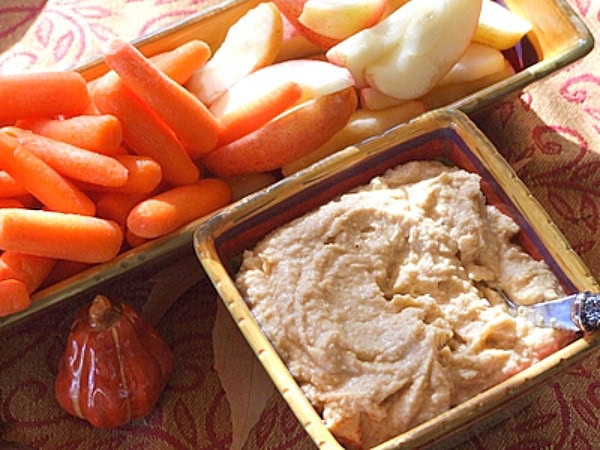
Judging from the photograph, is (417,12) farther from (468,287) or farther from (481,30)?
(468,287)

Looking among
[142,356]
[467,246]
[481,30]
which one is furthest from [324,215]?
[481,30]

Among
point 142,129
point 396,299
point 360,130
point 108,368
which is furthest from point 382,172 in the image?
point 108,368

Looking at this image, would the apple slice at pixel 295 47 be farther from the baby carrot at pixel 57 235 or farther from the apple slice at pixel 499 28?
the baby carrot at pixel 57 235

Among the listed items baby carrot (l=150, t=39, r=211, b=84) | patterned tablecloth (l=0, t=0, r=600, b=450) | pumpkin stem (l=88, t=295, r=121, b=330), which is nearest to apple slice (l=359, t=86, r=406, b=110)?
patterned tablecloth (l=0, t=0, r=600, b=450)

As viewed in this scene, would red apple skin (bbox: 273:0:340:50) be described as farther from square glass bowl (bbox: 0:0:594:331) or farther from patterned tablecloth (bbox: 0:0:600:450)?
patterned tablecloth (bbox: 0:0:600:450)

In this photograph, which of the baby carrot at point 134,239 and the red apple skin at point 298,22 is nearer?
the baby carrot at point 134,239

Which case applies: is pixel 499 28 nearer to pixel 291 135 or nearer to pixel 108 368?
pixel 291 135

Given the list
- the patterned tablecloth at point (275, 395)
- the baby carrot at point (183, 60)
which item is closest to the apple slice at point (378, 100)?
the patterned tablecloth at point (275, 395)
